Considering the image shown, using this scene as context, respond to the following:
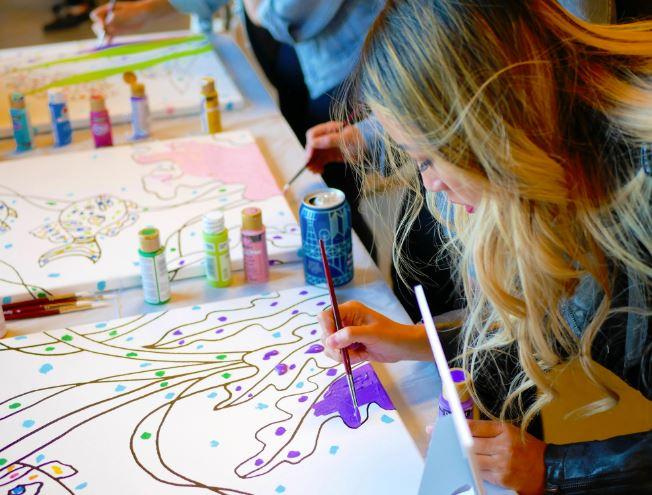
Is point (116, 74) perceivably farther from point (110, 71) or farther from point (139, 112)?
point (139, 112)

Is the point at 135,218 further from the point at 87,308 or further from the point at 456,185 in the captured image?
the point at 456,185

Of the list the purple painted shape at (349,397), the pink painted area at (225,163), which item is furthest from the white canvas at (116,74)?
the purple painted shape at (349,397)

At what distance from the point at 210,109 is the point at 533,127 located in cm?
113

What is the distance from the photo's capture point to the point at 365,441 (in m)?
1.05

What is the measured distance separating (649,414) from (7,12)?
14.6 feet

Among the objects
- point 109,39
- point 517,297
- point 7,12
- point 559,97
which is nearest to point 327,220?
point 517,297

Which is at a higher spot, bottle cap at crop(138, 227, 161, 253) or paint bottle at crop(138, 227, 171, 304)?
bottle cap at crop(138, 227, 161, 253)

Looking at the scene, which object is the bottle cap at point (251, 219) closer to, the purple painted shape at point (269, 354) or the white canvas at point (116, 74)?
the purple painted shape at point (269, 354)

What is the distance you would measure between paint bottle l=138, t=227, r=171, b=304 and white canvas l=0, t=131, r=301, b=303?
7 centimetres

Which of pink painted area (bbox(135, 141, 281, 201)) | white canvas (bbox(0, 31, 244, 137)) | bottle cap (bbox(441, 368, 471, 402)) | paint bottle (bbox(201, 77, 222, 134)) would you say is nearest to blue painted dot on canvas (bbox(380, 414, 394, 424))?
bottle cap (bbox(441, 368, 471, 402))

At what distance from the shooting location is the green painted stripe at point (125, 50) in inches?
91.3

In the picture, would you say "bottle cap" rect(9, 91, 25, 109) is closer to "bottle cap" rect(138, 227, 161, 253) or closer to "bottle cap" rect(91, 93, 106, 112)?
"bottle cap" rect(91, 93, 106, 112)

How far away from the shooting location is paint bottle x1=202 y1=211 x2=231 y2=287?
4.42ft

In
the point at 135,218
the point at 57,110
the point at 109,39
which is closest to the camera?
the point at 135,218
